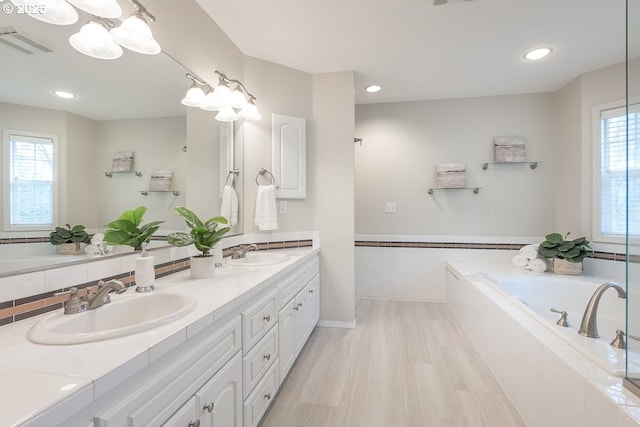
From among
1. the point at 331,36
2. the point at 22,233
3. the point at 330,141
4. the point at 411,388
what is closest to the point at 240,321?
the point at 22,233

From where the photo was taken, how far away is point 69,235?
1104 millimetres

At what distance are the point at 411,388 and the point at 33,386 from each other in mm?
1840

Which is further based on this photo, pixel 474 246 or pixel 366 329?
pixel 474 246

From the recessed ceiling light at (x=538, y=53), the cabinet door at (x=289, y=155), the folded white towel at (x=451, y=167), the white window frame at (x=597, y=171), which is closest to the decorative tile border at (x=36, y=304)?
the cabinet door at (x=289, y=155)

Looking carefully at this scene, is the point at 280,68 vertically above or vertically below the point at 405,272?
above

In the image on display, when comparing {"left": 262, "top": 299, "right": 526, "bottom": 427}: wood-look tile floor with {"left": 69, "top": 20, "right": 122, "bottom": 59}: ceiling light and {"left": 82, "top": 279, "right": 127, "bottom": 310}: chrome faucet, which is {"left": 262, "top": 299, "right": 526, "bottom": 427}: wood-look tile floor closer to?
{"left": 82, "top": 279, "right": 127, "bottom": 310}: chrome faucet

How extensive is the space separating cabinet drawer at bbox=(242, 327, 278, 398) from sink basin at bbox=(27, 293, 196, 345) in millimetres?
428

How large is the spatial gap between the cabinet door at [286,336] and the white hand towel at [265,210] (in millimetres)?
707

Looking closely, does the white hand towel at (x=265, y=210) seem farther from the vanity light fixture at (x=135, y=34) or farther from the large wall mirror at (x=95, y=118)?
the vanity light fixture at (x=135, y=34)

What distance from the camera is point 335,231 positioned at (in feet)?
8.73

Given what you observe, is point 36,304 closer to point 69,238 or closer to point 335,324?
point 69,238

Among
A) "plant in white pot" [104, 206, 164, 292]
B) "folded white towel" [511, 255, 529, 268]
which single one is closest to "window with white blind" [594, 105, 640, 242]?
"folded white towel" [511, 255, 529, 268]

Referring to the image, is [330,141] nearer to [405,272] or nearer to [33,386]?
[405,272]

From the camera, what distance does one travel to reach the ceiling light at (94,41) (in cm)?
110
